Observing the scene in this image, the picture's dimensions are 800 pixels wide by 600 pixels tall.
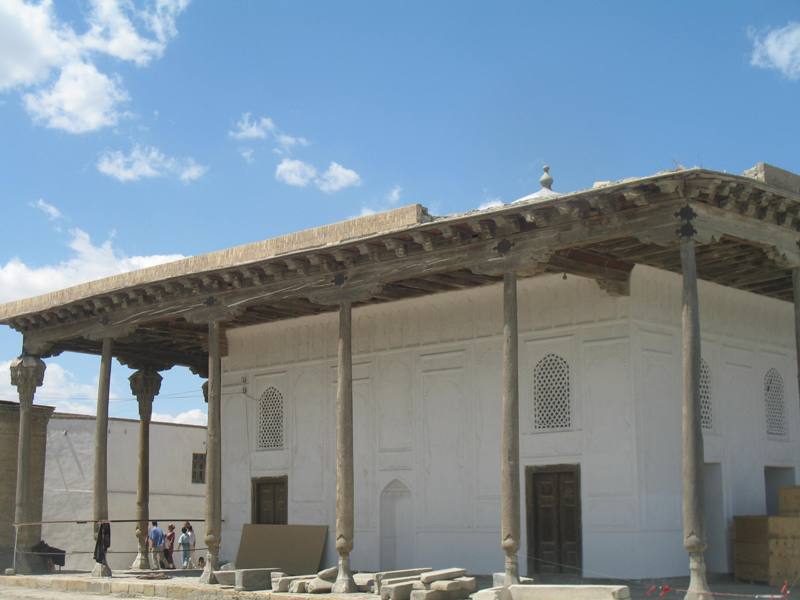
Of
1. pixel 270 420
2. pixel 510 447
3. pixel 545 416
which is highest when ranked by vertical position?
pixel 270 420

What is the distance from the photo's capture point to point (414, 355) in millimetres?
17625

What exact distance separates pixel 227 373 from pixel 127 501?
11951 millimetres

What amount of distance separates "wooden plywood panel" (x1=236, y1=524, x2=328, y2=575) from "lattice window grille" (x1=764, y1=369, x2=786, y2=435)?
24.3 feet

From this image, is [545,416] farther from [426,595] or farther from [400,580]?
[426,595]

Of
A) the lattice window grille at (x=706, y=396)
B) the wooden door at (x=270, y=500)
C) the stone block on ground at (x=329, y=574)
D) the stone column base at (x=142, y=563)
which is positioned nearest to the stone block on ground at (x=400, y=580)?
the stone block on ground at (x=329, y=574)

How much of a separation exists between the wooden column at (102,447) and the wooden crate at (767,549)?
1012 centimetres

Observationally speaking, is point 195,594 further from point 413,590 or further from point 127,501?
point 127,501

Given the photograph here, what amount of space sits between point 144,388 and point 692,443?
48.1 feet

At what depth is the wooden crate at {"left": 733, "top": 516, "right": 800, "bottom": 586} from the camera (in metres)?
13.9

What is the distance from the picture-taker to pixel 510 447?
13023mm

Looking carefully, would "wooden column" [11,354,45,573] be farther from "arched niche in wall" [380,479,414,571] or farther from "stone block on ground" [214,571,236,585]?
"arched niche in wall" [380,479,414,571]

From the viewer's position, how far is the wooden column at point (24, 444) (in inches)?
786

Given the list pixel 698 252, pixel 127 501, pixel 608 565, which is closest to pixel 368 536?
pixel 608 565

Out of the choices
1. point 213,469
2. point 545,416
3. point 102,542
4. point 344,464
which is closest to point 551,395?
point 545,416
